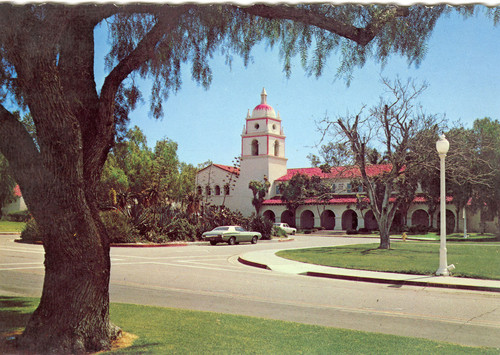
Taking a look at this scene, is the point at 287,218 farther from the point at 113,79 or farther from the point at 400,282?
the point at 113,79

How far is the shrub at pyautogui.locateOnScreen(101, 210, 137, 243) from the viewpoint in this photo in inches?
1062

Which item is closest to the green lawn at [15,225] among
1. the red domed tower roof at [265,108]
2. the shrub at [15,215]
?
the shrub at [15,215]

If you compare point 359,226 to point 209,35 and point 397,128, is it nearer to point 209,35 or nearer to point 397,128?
point 397,128

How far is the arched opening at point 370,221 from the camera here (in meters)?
57.0

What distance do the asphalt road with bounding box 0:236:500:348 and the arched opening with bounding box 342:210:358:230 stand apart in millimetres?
46583

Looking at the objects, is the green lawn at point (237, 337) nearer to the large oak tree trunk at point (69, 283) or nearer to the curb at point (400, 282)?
the large oak tree trunk at point (69, 283)

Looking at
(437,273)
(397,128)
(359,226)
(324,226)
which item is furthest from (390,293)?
(324,226)

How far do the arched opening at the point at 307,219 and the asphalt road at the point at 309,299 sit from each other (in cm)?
4913

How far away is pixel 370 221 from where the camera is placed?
5816cm

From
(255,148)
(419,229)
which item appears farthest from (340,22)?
(419,229)

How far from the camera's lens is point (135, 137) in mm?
7977

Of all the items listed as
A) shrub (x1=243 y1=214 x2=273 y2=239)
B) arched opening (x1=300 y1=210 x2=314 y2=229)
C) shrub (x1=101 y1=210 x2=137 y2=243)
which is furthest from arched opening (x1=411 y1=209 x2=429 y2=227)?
shrub (x1=101 y1=210 x2=137 y2=243)

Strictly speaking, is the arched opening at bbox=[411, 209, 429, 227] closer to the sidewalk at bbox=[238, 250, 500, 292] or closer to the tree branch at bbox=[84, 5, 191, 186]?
the sidewalk at bbox=[238, 250, 500, 292]

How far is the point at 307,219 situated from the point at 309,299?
55327mm
